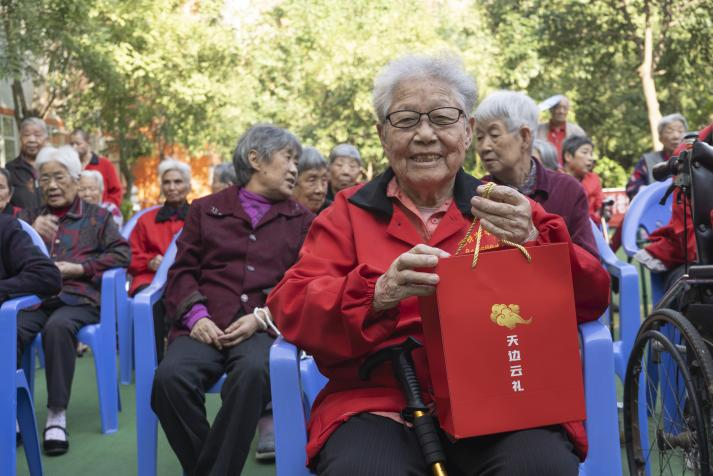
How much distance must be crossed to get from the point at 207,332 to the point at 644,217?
9.43 feet

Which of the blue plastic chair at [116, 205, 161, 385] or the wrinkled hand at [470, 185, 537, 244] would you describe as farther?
A: the blue plastic chair at [116, 205, 161, 385]

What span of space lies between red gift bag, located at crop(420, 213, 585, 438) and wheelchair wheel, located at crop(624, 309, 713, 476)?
59 centimetres

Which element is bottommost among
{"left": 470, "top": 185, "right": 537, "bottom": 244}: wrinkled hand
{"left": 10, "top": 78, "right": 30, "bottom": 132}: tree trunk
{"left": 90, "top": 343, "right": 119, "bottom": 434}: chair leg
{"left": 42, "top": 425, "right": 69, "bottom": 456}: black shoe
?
{"left": 42, "top": 425, "right": 69, "bottom": 456}: black shoe

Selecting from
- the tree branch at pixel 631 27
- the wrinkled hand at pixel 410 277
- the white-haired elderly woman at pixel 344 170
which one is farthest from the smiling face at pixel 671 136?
the tree branch at pixel 631 27

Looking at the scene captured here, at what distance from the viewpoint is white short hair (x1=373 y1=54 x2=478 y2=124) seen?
2.62 m

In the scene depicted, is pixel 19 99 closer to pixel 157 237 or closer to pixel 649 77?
pixel 157 237

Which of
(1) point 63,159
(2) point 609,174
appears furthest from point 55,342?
(2) point 609,174

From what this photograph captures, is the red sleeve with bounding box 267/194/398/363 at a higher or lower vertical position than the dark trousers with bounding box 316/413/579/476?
higher

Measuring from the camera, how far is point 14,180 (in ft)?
23.5

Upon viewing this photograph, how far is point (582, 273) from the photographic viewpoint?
7.52 ft

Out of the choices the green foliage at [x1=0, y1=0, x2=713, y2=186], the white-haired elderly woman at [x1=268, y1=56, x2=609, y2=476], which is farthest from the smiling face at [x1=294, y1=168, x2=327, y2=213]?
the green foliage at [x1=0, y1=0, x2=713, y2=186]

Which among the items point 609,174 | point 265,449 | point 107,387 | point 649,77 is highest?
point 649,77

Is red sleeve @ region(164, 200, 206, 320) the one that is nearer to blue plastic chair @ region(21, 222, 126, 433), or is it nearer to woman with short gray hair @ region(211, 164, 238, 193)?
blue plastic chair @ region(21, 222, 126, 433)

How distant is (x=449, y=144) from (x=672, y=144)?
18.4ft
